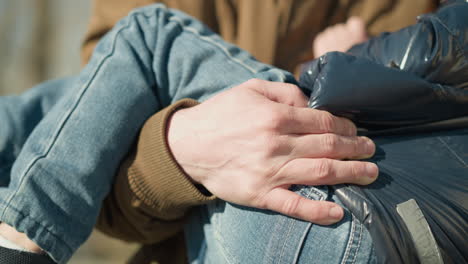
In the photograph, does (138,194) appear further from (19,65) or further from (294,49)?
(19,65)

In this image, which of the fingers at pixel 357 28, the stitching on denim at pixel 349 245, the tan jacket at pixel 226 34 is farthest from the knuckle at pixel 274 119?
the fingers at pixel 357 28

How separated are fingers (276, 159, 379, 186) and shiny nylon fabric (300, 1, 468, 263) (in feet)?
0.06

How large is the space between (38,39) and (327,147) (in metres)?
3.35

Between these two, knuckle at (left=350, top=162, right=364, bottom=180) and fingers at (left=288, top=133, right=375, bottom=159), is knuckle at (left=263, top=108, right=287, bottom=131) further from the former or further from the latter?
knuckle at (left=350, top=162, right=364, bottom=180)

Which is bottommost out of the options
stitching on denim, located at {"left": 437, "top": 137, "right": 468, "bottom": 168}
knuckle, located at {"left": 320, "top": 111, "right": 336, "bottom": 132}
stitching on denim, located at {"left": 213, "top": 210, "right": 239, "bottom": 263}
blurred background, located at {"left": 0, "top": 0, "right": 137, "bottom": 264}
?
blurred background, located at {"left": 0, "top": 0, "right": 137, "bottom": 264}

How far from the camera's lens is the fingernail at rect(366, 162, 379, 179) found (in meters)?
0.81

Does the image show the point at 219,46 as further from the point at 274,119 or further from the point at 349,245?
the point at 349,245

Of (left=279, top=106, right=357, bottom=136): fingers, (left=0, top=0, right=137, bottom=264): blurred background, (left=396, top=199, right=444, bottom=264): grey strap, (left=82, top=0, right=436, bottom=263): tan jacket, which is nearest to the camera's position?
(left=396, top=199, right=444, bottom=264): grey strap

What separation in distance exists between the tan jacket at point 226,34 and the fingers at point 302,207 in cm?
31

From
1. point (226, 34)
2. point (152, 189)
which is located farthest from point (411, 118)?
point (226, 34)

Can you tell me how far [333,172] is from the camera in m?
0.82

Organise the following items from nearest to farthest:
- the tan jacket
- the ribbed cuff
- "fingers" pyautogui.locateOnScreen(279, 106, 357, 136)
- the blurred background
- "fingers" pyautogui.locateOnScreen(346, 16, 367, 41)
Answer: "fingers" pyautogui.locateOnScreen(279, 106, 357, 136) → the ribbed cuff → the tan jacket → "fingers" pyautogui.locateOnScreen(346, 16, 367, 41) → the blurred background

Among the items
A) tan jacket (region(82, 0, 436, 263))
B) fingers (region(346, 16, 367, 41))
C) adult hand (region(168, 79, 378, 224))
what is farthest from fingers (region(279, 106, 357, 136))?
fingers (region(346, 16, 367, 41))

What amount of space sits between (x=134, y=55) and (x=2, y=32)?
2.95 meters
